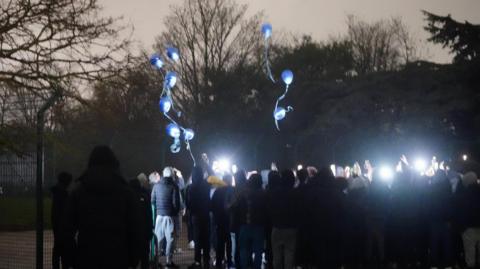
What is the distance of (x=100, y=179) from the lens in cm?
703

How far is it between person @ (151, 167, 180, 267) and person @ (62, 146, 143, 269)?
6897 mm

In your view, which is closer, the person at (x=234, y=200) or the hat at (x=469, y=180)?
the person at (x=234, y=200)

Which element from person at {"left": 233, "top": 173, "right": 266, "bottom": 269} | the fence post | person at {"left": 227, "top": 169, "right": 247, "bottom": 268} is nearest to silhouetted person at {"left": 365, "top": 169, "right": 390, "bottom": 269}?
person at {"left": 233, "top": 173, "right": 266, "bottom": 269}

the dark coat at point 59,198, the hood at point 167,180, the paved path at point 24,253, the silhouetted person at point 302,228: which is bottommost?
the paved path at point 24,253

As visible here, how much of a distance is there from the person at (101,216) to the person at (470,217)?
25.8 ft

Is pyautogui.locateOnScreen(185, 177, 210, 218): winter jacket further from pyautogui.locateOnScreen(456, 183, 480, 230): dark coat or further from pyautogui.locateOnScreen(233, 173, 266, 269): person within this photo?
pyautogui.locateOnScreen(456, 183, 480, 230): dark coat

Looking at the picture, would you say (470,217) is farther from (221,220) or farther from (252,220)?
(221,220)

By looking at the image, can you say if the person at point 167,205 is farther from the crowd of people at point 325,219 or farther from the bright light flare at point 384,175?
the bright light flare at point 384,175

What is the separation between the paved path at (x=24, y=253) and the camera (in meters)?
15.3

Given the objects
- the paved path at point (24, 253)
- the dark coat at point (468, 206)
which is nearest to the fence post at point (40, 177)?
the paved path at point (24, 253)

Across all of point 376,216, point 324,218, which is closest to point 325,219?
point 324,218

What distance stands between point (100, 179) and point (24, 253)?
1185 centimetres

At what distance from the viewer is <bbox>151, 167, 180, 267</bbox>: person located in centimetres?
1415

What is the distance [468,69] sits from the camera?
107 feet
